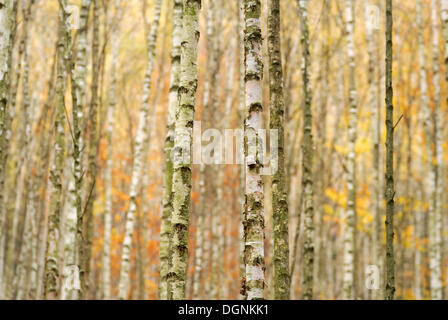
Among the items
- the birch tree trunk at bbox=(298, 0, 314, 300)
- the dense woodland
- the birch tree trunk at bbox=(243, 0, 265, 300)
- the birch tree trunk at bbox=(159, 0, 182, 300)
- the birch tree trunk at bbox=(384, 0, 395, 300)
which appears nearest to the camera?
the birch tree trunk at bbox=(243, 0, 265, 300)

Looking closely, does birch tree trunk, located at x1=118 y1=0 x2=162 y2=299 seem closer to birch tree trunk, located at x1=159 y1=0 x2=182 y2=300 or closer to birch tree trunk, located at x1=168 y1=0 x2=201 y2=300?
birch tree trunk, located at x1=159 y1=0 x2=182 y2=300

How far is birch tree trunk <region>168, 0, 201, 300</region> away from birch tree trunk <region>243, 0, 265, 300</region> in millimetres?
380

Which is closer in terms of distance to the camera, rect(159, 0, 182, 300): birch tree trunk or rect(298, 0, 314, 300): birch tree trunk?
rect(159, 0, 182, 300): birch tree trunk

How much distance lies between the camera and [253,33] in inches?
143

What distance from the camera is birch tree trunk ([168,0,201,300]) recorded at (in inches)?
136

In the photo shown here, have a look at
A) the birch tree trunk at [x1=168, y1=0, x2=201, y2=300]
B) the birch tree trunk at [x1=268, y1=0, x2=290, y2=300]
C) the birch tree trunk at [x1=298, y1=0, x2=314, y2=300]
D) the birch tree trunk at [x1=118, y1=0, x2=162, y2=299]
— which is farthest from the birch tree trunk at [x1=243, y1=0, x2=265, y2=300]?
the birch tree trunk at [x1=118, y1=0, x2=162, y2=299]

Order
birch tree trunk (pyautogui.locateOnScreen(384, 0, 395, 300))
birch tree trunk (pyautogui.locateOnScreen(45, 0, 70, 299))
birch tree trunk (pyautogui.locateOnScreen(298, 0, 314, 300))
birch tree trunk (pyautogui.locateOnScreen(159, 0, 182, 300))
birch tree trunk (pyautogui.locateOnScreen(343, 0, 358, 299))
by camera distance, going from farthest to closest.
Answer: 1. birch tree trunk (pyautogui.locateOnScreen(343, 0, 358, 299))
2. birch tree trunk (pyautogui.locateOnScreen(45, 0, 70, 299))
3. birch tree trunk (pyautogui.locateOnScreen(298, 0, 314, 300))
4. birch tree trunk (pyautogui.locateOnScreen(159, 0, 182, 300))
5. birch tree trunk (pyautogui.locateOnScreen(384, 0, 395, 300))

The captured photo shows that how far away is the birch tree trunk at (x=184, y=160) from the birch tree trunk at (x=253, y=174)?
38cm

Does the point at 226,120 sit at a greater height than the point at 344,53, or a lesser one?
lesser

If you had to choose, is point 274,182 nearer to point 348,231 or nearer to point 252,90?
point 252,90

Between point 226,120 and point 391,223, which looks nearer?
point 391,223

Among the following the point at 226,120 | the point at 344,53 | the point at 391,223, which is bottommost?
the point at 391,223
